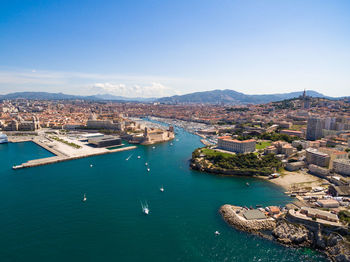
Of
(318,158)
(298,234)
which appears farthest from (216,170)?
(298,234)

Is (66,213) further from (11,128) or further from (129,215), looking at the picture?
(11,128)

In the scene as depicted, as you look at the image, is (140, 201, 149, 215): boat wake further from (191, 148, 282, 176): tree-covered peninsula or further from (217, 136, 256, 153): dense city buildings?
(217, 136, 256, 153): dense city buildings

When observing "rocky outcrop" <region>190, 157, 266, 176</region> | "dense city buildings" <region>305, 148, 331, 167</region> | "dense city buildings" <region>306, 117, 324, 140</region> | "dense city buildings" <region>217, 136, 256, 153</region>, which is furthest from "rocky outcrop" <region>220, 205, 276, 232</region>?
"dense city buildings" <region>306, 117, 324, 140</region>

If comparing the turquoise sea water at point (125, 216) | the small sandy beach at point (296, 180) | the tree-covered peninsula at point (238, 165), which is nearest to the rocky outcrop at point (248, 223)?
→ the turquoise sea water at point (125, 216)

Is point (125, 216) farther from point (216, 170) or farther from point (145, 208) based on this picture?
point (216, 170)

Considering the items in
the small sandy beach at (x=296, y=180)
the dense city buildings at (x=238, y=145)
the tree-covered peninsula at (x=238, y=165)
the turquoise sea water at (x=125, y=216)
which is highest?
the dense city buildings at (x=238, y=145)

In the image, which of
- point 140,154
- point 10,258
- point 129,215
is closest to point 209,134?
point 140,154

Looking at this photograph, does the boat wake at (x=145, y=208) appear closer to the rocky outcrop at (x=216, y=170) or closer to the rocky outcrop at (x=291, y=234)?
the rocky outcrop at (x=291, y=234)

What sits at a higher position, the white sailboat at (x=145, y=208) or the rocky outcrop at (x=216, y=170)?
the rocky outcrop at (x=216, y=170)
